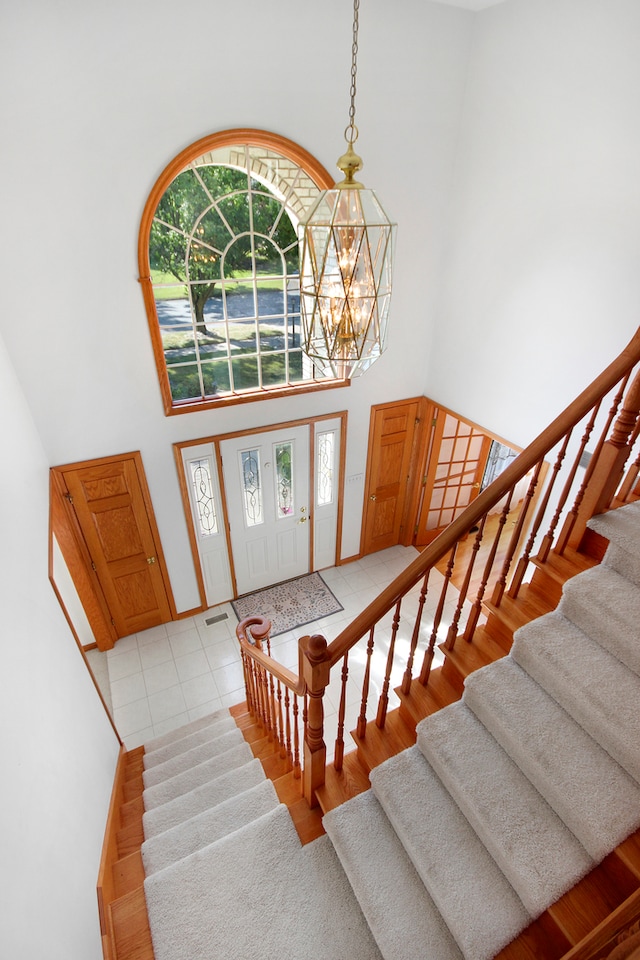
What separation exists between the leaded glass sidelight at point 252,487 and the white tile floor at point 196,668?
101 centimetres

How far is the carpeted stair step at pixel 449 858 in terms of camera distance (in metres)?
1.60

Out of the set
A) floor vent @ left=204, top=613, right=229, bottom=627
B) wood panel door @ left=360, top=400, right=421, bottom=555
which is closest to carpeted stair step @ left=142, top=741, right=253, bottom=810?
floor vent @ left=204, top=613, right=229, bottom=627

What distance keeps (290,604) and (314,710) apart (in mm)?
3102

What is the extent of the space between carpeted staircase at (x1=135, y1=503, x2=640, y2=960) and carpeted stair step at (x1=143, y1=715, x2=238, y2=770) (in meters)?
1.13

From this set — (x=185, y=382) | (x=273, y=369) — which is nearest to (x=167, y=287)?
(x=185, y=382)

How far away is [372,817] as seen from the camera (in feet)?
6.66

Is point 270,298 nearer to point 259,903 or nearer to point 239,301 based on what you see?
point 239,301

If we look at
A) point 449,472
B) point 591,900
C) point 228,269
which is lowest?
point 449,472

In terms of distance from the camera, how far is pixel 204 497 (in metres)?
4.41

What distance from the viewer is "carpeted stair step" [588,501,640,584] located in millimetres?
2039

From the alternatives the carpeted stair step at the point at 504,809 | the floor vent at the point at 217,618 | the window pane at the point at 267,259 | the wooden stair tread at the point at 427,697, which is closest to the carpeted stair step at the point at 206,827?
the wooden stair tread at the point at 427,697

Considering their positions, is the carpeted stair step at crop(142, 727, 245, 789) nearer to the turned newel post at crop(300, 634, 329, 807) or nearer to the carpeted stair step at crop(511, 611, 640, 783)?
the turned newel post at crop(300, 634, 329, 807)

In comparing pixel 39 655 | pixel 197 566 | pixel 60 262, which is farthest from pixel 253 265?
pixel 39 655

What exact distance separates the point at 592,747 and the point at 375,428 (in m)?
3.53
